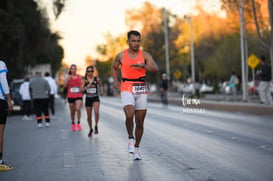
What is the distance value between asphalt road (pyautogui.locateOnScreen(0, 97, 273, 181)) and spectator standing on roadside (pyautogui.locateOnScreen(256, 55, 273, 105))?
29.6ft

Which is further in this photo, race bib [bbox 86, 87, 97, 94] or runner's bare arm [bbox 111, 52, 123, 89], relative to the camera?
race bib [bbox 86, 87, 97, 94]

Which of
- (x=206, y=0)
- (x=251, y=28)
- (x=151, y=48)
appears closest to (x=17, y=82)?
(x=206, y=0)

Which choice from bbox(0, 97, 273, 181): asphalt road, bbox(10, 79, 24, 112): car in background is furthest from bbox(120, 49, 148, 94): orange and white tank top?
bbox(10, 79, 24, 112): car in background

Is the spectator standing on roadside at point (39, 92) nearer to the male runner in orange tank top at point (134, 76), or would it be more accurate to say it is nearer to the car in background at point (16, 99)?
the male runner in orange tank top at point (134, 76)

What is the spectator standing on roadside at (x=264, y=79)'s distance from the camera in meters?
24.3

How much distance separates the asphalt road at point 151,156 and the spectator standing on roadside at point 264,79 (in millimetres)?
9029

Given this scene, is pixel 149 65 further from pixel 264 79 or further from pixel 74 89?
pixel 264 79

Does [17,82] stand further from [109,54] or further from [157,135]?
[109,54]

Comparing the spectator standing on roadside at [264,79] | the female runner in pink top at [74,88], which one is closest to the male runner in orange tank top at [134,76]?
the female runner in pink top at [74,88]

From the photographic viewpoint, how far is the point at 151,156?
395 inches

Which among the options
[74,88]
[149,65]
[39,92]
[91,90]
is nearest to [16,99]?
[39,92]

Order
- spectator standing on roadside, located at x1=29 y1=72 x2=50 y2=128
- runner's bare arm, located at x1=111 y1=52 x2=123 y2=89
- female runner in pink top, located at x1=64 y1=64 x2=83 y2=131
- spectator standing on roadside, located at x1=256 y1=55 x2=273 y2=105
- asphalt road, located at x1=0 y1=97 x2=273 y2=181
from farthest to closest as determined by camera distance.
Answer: spectator standing on roadside, located at x1=256 y1=55 x2=273 y2=105 < spectator standing on roadside, located at x1=29 y1=72 x2=50 y2=128 < female runner in pink top, located at x1=64 y1=64 x2=83 y2=131 < runner's bare arm, located at x1=111 y1=52 x2=123 y2=89 < asphalt road, located at x1=0 y1=97 x2=273 y2=181

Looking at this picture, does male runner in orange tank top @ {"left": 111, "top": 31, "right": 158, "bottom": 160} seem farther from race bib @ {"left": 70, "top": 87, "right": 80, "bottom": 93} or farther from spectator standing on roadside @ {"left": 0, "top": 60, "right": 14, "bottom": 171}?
race bib @ {"left": 70, "top": 87, "right": 80, "bottom": 93}

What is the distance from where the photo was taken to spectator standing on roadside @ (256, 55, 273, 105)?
2434 cm
